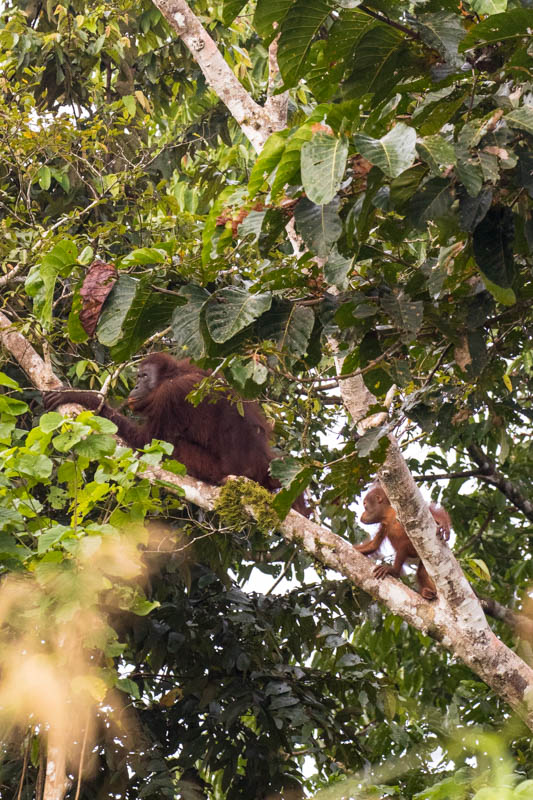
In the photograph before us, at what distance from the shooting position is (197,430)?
5320 millimetres

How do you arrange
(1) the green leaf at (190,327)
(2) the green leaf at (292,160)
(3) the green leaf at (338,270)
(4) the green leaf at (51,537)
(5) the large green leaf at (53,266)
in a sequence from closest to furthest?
(2) the green leaf at (292,160) < (3) the green leaf at (338,270) < (1) the green leaf at (190,327) < (5) the large green leaf at (53,266) < (4) the green leaf at (51,537)

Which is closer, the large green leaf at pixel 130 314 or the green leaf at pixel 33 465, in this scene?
the large green leaf at pixel 130 314

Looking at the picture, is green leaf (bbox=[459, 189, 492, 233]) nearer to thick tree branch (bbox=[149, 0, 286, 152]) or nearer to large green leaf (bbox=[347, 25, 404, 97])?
large green leaf (bbox=[347, 25, 404, 97])

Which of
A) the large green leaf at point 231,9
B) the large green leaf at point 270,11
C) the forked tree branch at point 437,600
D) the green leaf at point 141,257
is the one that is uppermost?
the large green leaf at point 231,9

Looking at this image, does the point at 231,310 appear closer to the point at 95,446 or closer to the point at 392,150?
the point at 392,150

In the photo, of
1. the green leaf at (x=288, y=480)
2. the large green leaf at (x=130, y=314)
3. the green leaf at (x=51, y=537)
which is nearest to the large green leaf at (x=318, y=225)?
the large green leaf at (x=130, y=314)

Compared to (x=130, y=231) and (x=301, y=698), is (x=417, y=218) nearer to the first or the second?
(x=301, y=698)

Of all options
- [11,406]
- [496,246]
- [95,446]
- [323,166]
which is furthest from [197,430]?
[323,166]

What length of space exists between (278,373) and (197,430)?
7.85 feet

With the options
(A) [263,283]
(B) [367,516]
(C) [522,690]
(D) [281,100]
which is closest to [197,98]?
(D) [281,100]

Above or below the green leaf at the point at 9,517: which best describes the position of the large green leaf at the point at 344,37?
above

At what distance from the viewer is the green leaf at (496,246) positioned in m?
2.03

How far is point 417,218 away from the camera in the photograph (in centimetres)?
194

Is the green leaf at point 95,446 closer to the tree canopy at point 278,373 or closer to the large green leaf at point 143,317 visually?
the tree canopy at point 278,373
